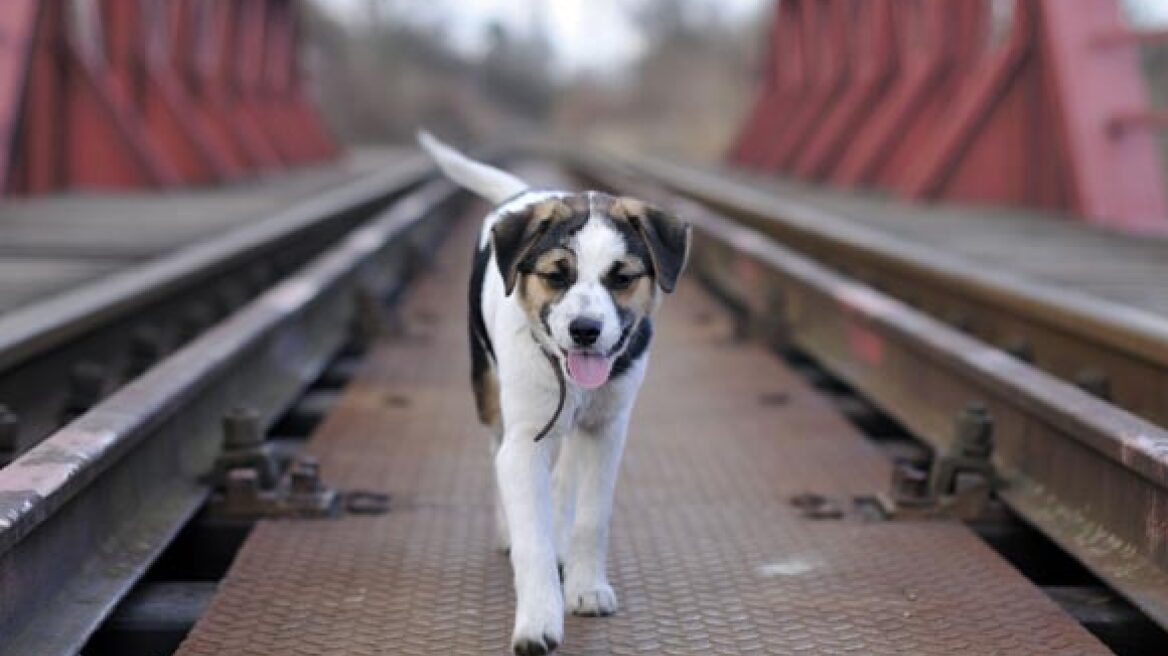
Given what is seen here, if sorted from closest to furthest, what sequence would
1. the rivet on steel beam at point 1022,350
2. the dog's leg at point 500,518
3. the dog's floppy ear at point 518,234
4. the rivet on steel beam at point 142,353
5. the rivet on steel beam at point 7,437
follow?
1. the dog's floppy ear at point 518,234
2. the dog's leg at point 500,518
3. the rivet on steel beam at point 7,437
4. the rivet on steel beam at point 1022,350
5. the rivet on steel beam at point 142,353

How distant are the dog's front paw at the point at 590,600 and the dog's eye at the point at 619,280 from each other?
0.66 m

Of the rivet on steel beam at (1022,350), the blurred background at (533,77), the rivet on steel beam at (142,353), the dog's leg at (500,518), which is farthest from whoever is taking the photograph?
the blurred background at (533,77)

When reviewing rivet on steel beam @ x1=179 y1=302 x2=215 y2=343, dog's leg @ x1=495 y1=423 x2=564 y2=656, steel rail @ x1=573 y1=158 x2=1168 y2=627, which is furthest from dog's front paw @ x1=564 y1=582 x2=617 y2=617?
rivet on steel beam @ x1=179 y1=302 x2=215 y2=343

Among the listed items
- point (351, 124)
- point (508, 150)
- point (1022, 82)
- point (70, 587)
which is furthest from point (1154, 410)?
point (351, 124)

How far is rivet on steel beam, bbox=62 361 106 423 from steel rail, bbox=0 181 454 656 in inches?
12.9

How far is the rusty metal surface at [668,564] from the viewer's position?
12.0ft

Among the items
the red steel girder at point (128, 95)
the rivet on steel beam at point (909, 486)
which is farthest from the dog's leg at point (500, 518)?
the red steel girder at point (128, 95)

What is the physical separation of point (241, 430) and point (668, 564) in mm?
1204

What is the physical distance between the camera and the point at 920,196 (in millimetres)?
14164

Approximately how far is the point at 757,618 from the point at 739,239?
6479mm

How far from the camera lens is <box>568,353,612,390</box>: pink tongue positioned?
3.55 m

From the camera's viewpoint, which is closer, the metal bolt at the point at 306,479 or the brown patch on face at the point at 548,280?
the brown patch on face at the point at 548,280

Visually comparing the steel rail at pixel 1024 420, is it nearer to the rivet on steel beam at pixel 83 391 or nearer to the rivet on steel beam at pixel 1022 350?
the rivet on steel beam at pixel 1022 350

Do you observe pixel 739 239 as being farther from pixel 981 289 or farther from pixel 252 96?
pixel 252 96
